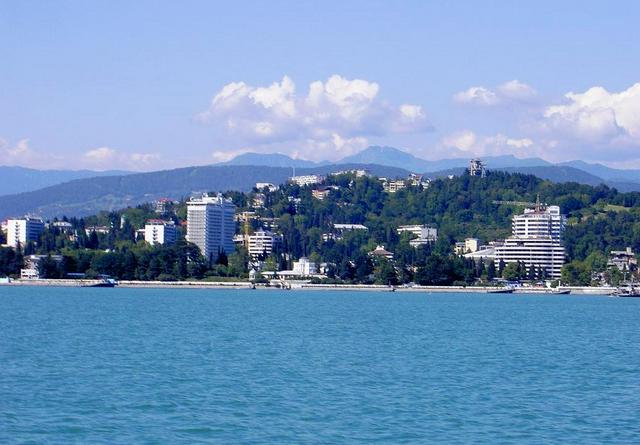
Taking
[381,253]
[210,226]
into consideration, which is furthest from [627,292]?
[210,226]

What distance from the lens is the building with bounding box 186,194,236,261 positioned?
184 metres

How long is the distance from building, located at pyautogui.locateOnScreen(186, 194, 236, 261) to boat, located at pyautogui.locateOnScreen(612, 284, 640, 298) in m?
62.7

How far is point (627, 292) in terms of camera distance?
439 ft

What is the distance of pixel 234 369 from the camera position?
34594mm

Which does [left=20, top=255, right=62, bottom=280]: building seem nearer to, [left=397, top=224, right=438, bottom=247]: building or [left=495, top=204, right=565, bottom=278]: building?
[left=495, top=204, right=565, bottom=278]: building

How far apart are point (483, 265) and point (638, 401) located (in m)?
125

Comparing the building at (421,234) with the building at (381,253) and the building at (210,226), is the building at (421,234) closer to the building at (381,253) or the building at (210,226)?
the building at (381,253)

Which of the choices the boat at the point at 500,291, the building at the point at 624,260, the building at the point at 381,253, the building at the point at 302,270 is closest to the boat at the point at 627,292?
the boat at the point at 500,291

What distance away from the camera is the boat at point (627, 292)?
436ft

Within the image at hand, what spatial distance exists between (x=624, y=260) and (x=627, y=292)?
3379 centimetres

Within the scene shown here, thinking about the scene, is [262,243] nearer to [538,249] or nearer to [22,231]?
[22,231]

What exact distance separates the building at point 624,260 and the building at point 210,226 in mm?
53529

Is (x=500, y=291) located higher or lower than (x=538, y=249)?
lower

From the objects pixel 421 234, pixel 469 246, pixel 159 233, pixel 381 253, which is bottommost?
pixel 381 253
